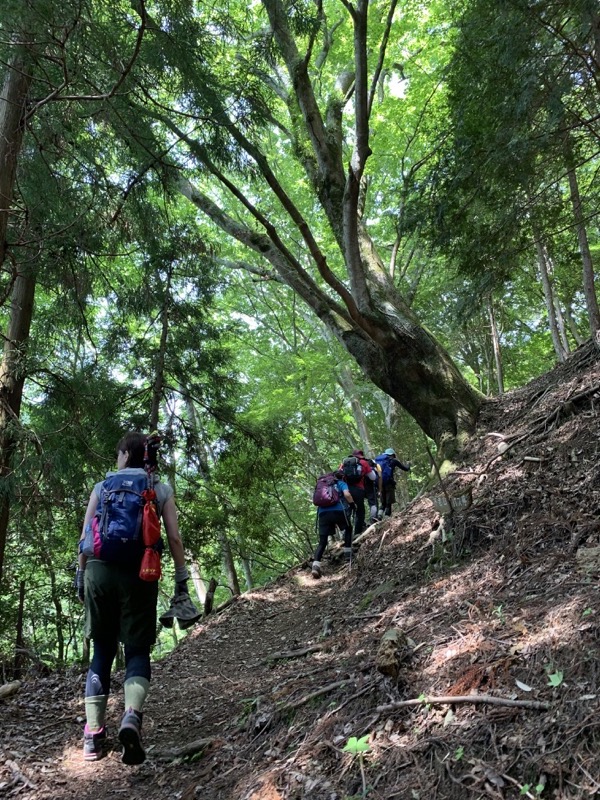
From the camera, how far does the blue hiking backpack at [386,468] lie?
34.2 ft

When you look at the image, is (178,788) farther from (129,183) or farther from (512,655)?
(129,183)

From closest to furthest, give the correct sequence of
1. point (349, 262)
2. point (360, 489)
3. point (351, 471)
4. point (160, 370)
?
point (349, 262) → point (160, 370) → point (351, 471) → point (360, 489)

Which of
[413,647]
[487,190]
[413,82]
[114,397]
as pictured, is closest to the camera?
[413,647]

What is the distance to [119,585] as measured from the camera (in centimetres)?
332

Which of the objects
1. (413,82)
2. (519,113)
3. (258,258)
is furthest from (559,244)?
(258,258)

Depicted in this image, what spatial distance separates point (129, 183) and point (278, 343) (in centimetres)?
1449

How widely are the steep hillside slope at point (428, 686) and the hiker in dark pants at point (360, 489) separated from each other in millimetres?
2572

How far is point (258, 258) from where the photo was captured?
59.4ft

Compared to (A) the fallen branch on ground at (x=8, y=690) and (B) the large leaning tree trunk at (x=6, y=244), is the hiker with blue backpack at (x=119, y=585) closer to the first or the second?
(A) the fallen branch on ground at (x=8, y=690)

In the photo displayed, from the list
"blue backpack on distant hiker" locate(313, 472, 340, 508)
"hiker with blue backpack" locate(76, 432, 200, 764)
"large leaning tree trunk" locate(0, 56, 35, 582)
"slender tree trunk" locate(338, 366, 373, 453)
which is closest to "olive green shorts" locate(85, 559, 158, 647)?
"hiker with blue backpack" locate(76, 432, 200, 764)

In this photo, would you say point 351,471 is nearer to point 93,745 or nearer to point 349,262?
point 349,262

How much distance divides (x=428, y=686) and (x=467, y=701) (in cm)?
34

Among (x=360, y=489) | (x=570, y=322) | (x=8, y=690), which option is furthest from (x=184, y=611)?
(x=570, y=322)

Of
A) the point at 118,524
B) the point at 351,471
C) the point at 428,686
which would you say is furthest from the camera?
the point at 351,471
